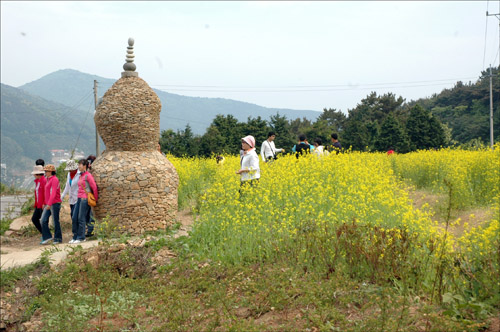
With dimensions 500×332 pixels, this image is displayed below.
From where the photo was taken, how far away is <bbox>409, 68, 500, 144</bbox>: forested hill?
4034 centimetres

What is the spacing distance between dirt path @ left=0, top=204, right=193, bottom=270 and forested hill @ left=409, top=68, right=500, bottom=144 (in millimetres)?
34221

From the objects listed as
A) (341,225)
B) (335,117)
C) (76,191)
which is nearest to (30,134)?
(335,117)

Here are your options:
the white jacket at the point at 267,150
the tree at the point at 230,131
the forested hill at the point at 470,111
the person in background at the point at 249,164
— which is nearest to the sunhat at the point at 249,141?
the person in background at the point at 249,164

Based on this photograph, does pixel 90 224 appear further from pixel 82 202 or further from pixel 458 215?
pixel 458 215

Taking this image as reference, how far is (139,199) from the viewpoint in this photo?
859 cm

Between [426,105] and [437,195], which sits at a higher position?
[426,105]

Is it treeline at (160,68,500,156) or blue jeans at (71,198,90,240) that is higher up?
treeline at (160,68,500,156)

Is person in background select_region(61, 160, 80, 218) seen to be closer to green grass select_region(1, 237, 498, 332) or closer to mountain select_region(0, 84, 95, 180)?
green grass select_region(1, 237, 498, 332)

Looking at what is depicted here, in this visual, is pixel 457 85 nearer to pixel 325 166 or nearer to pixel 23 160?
pixel 325 166

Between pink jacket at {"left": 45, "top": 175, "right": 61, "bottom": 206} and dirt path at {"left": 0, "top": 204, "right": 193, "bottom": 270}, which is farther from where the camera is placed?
pink jacket at {"left": 45, "top": 175, "right": 61, "bottom": 206}

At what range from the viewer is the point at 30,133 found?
140 m

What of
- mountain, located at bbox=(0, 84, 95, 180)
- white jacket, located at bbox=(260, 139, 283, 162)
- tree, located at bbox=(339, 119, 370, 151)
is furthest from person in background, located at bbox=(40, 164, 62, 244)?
mountain, located at bbox=(0, 84, 95, 180)

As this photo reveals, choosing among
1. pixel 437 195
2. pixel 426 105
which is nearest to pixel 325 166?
pixel 437 195

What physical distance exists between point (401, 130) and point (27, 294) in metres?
34.4
